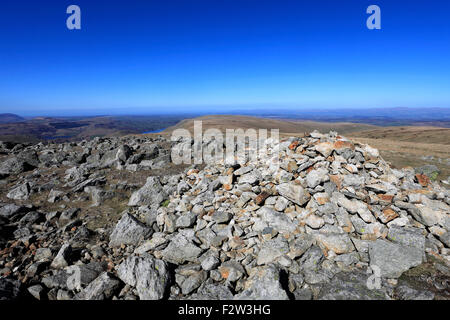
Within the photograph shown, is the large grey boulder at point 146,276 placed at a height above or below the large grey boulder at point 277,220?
below

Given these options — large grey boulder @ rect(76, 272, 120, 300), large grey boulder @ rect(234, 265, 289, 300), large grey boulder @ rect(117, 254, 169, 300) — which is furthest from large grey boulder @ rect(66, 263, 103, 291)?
large grey boulder @ rect(234, 265, 289, 300)

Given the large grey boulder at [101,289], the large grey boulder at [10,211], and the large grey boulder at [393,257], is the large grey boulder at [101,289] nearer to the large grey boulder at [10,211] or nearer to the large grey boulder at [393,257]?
the large grey boulder at [10,211]

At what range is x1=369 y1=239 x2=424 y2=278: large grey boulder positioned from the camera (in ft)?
20.2

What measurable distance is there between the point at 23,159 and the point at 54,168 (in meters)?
2.80

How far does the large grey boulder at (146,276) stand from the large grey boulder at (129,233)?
1.64 meters

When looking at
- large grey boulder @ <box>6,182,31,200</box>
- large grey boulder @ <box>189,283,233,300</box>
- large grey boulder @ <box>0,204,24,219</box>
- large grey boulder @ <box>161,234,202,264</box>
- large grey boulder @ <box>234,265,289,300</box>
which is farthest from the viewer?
large grey boulder @ <box>6,182,31,200</box>

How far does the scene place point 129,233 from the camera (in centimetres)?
821

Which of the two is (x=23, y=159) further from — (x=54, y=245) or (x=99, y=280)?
(x=99, y=280)

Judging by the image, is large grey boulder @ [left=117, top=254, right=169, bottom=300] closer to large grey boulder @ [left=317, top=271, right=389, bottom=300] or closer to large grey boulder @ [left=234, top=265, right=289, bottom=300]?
large grey boulder @ [left=234, top=265, right=289, bottom=300]

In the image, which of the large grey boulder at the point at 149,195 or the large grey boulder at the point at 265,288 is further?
the large grey boulder at the point at 149,195

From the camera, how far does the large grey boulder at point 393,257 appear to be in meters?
6.15

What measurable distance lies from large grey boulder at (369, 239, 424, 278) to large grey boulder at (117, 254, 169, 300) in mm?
6063

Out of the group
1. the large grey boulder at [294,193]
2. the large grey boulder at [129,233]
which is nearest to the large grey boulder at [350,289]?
the large grey boulder at [294,193]
